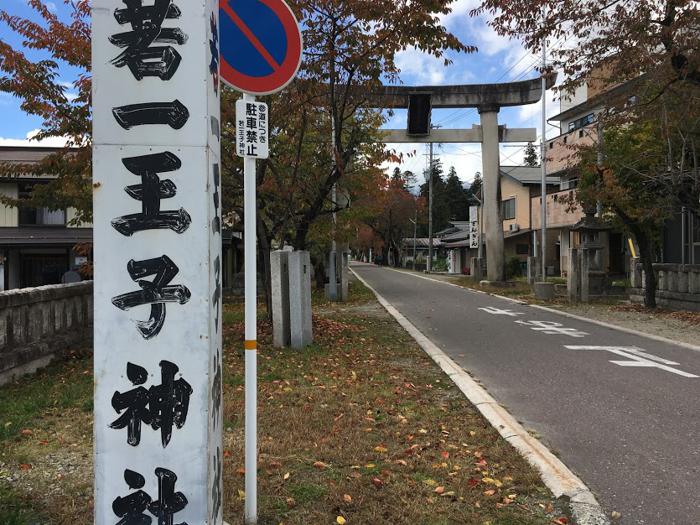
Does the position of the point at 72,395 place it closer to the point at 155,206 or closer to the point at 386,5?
the point at 155,206

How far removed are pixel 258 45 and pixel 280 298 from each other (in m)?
5.85

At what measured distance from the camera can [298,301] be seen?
843cm

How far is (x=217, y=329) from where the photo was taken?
2545 millimetres

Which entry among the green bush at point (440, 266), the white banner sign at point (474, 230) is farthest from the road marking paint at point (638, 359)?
the green bush at point (440, 266)

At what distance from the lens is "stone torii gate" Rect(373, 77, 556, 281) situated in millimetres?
21516

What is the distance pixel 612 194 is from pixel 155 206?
1455cm

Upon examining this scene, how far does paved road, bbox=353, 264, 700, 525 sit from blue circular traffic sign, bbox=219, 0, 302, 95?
3.46 m

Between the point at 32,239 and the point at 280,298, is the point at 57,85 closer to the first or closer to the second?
the point at 280,298

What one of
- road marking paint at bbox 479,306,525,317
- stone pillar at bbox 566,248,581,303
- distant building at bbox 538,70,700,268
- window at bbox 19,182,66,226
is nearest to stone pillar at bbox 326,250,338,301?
road marking paint at bbox 479,306,525,317

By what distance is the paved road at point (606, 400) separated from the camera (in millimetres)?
3725

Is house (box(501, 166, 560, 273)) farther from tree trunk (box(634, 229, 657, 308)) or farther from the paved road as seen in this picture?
the paved road

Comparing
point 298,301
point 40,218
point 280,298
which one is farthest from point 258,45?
point 40,218

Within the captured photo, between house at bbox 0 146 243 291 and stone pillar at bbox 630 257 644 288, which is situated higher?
house at bbox 0 146 243 291

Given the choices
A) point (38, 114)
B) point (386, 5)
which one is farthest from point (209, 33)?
point (38, 114)
